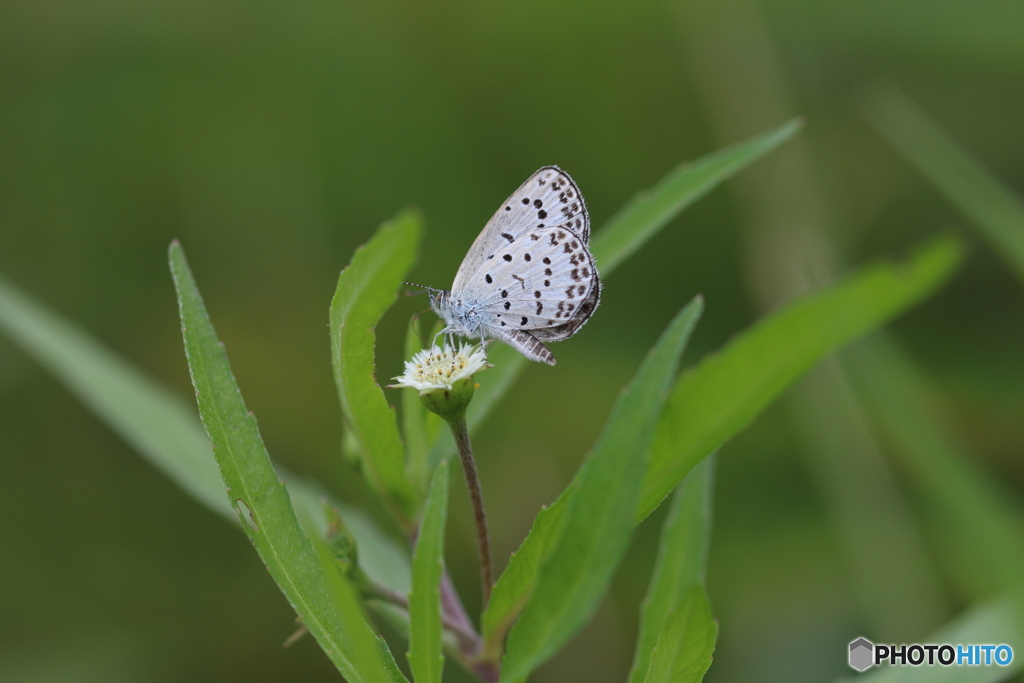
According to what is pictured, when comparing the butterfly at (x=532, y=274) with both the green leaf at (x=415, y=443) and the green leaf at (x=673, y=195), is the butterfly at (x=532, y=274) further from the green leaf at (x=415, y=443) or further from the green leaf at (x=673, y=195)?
the green leaf at (x=415, y=443)

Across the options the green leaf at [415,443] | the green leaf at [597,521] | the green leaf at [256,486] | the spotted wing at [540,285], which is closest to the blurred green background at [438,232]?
the spotted wing at [540,285]

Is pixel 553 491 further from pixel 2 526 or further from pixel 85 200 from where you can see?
pixel 85 200

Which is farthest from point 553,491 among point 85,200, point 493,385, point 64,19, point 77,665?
point 64,19

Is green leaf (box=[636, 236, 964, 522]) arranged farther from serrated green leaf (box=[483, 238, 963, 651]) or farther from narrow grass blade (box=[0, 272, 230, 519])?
narrow grass blade (box=[0, 272, 230, 519])

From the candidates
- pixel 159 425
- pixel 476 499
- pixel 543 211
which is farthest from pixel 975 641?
pixel 159 425

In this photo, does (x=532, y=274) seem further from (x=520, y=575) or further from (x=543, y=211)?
(x=520, y=575)
